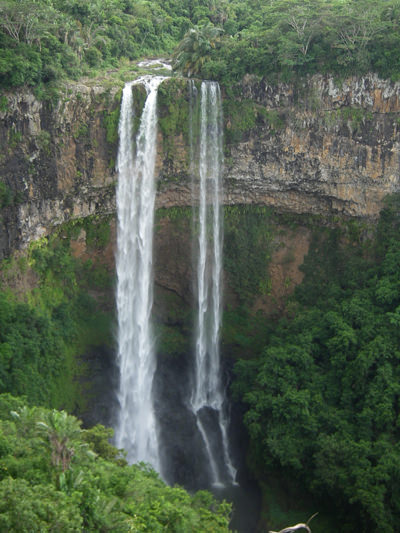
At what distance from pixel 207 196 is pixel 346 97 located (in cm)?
697

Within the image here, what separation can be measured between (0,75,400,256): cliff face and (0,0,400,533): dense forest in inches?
24.7

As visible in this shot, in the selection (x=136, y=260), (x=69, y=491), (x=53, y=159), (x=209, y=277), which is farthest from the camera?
(x=209, y=277)

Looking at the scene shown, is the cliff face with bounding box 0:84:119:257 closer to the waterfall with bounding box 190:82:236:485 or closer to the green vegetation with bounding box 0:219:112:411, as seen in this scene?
the green vegetation with bounding box 0:219:112:411

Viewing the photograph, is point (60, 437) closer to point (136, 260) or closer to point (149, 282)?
point (136, 260)

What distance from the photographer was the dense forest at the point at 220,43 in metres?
19.6

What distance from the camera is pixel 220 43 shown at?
2367 cm

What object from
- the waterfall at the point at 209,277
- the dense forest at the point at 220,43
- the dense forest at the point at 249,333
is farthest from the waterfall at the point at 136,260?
the dense forest at the point at 220,43

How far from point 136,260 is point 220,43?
9815mm

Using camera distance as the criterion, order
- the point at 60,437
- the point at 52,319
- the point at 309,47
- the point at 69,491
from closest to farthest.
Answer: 1. the point at 69,491
2. the point at 60,437
3. the point at 52,319
4. the point at 309,47

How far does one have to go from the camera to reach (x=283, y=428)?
18.4 meters

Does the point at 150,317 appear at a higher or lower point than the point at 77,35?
lower

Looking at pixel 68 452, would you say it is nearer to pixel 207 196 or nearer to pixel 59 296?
pixel 59 296

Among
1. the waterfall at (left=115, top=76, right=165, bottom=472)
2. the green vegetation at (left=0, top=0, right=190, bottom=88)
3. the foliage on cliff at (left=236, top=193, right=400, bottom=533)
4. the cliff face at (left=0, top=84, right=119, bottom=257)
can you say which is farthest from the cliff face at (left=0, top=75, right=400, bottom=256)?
the foliage on cliff at (left=236, top=193, right=400, bottom=533)

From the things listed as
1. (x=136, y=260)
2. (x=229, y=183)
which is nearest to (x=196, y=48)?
(x=229, y=183)
